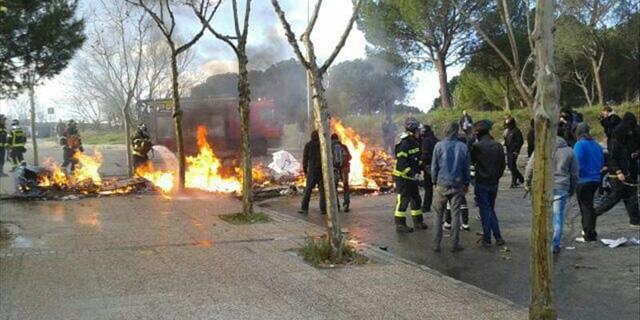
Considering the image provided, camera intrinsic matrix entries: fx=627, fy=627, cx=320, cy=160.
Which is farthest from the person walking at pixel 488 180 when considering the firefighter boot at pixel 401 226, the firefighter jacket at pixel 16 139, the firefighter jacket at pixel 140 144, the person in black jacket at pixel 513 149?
the firefighter jacket at pixel 16 139

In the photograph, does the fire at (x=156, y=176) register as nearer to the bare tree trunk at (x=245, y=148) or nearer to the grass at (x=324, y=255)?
the bare tree trunk at (x=245, y=148)

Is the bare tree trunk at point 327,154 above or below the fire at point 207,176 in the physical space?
above

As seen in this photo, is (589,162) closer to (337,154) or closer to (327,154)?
(327,154)

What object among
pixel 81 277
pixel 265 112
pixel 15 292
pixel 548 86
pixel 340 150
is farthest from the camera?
pixel 265 112

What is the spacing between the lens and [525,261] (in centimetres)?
770

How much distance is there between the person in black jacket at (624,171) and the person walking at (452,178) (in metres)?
2.29

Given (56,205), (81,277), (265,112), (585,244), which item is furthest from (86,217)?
Result: (265,112)

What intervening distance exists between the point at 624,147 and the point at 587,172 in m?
1.47

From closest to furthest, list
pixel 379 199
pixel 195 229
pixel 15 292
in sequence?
pixel 15 292 < pixel 195 229 < pixel 379 199

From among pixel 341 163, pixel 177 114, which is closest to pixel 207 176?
pixel 177 114

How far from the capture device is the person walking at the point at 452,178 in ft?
27.1

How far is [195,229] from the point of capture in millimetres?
9398

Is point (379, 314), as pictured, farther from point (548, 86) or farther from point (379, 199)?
point (379, 199)

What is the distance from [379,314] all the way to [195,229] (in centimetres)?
484
